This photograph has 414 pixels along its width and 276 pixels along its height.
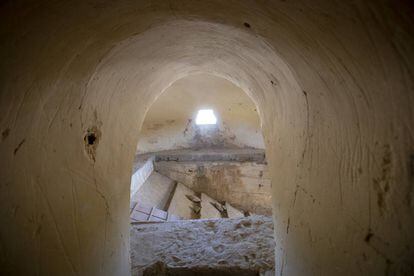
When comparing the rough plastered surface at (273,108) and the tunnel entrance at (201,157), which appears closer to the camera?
the rough plastered surface at (273,108)

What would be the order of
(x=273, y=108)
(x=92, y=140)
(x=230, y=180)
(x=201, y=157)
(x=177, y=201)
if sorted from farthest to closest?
(x=201, y=157) → (x=230, y=180) → (x=177, y=201) → (x=273, y=108) → (x=92, y=140)

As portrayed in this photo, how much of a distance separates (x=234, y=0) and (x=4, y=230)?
40.4 inches

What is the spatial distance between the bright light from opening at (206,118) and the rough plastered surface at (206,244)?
562 cm

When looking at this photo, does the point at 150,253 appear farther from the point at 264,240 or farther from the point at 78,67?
the point at 78,67

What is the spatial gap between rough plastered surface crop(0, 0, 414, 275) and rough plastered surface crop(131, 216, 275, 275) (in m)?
0.78

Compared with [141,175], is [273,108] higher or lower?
higher

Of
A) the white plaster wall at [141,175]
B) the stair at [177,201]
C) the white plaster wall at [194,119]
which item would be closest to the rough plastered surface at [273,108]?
the stair at [177,201]

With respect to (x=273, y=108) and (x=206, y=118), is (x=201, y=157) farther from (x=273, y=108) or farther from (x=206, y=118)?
(x=273, y=108)

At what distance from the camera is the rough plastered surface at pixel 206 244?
2289mm

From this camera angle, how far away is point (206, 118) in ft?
27.7

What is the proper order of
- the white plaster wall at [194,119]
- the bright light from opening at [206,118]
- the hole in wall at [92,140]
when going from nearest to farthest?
the hole in wall at [92,140], the white plaster wall at [194,119], the bright light from opening at [206,118]

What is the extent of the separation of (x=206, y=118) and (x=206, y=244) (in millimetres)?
6139

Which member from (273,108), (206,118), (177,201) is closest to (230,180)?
(177,201)

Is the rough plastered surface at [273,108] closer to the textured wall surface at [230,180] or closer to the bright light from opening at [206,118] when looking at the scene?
the textured wall surface at [230,180]
